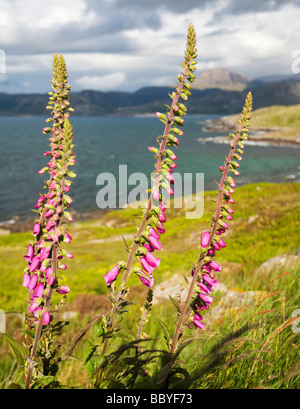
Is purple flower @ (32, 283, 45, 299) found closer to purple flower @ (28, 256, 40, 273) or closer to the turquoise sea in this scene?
purple flower @ (28, 256, 40, 273)

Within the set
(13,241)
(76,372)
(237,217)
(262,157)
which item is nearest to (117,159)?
(262,157)

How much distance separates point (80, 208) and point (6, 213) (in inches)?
532

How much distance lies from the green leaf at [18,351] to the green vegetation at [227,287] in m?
0.41

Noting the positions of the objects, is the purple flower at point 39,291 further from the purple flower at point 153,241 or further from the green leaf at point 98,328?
the purple flower at point 153,241

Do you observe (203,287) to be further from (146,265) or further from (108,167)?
(108,167)

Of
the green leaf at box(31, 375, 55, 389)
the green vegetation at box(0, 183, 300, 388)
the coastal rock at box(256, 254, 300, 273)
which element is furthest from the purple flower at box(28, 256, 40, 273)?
→ the coastal rock at box(256, 254, 300, 273)

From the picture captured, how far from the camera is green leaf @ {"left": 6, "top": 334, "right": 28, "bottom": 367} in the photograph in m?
2.99

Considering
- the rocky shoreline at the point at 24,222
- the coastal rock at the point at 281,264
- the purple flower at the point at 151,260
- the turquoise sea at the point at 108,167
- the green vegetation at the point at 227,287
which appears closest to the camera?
the purple flower at the point at 151,260

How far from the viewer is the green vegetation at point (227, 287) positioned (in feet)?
11.6

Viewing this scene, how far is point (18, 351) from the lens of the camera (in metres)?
3.06

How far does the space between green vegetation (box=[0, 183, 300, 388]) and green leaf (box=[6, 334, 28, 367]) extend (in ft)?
1.33

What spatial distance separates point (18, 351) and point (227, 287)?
6.66m

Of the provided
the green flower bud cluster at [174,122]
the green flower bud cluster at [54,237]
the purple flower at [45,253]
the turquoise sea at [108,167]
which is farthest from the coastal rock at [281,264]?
the turquoise sea at [108,167]
